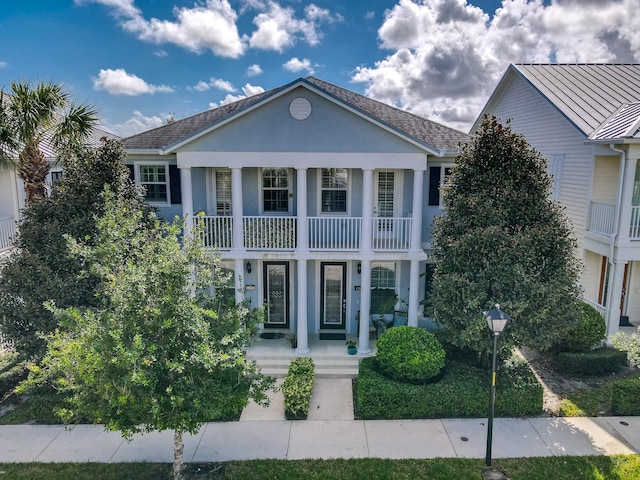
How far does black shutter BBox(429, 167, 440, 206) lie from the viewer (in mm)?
13258

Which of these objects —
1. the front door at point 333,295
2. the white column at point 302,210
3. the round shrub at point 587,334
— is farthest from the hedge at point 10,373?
the round shrub at point 587,334

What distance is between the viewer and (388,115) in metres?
14.9

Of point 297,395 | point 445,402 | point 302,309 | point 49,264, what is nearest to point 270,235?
point 302,309

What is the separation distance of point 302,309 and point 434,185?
5.64m

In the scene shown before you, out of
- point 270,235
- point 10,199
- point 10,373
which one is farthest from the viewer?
point 10,199

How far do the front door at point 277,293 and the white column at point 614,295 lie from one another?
393 inches

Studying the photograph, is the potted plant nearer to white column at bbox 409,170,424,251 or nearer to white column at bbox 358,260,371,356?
white column at bbox 358,260,371,356

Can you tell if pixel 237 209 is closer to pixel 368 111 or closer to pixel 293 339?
pixel 293 339

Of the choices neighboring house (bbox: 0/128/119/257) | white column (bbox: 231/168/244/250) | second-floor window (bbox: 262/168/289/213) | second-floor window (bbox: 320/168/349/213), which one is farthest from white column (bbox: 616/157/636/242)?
neighboring house (bbox: 0/128/119/257)

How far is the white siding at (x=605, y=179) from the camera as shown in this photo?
13555 millimetres

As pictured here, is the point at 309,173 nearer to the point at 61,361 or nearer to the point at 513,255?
the point at 513,255

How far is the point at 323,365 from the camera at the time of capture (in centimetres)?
1248

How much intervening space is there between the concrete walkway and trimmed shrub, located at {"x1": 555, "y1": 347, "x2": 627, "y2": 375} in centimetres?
A: 190

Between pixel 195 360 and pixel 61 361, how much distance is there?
196 centimetres
